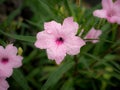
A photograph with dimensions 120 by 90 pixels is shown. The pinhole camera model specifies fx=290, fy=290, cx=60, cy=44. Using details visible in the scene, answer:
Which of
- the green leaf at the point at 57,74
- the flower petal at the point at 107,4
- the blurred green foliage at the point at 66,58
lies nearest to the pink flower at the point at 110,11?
the flower petal at the point at 107,4

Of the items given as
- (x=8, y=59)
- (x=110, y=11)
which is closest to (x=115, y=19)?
(x=110, y=11)

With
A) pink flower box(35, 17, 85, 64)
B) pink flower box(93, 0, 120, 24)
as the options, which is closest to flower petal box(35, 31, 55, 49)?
pink flower box(35, 17, 85, 64)

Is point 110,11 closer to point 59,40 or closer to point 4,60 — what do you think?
point 59,40

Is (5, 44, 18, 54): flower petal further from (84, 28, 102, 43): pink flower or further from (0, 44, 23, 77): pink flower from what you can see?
(84, 28, 102, 43): pink flower


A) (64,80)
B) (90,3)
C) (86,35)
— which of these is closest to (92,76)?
(64,80)

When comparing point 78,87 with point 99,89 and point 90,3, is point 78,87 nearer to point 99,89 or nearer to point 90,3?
point 99,89
